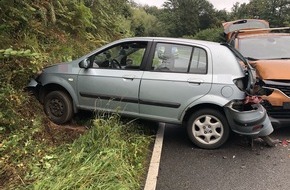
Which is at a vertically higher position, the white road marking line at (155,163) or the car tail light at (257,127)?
the car tail light at (257,127)

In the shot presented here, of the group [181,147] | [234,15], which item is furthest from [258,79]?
[234,15]

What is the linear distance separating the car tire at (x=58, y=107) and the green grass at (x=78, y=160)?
0.85 m

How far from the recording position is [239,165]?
5.52 m

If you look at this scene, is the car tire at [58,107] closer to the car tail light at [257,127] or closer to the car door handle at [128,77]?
the car door handle at [128,77]

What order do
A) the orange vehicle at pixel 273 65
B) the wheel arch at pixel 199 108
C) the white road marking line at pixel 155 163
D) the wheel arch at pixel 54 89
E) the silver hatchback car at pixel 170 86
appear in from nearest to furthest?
the white road marking line at pixel 155 163, the silver hatchback car at pixel 170 86, the wheel arch at pixel 199 108, the orange vehicle at pixel 273 65, the wheel arch at pixel 54 89

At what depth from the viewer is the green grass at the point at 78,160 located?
13.6 feet

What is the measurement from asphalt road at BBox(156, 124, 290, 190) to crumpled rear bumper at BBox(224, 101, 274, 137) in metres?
0.37

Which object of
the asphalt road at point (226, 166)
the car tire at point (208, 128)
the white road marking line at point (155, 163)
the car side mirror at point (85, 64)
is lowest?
the asphalt road at point (226, 166)

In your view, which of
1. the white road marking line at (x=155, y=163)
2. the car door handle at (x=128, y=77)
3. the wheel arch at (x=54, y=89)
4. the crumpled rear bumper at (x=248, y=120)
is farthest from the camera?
the wheel arch at (x=54, y=89)

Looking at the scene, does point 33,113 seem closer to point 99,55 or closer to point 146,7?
point 99,55

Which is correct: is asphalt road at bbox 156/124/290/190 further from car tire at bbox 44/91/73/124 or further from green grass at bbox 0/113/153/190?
car tire at bbox 44/91/73/124

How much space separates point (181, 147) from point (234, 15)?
265 feet

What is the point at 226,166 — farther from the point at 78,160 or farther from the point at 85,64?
the point at 85,64

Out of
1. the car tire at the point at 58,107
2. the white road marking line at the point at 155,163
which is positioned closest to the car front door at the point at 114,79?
the car tire at the point at 58,107
